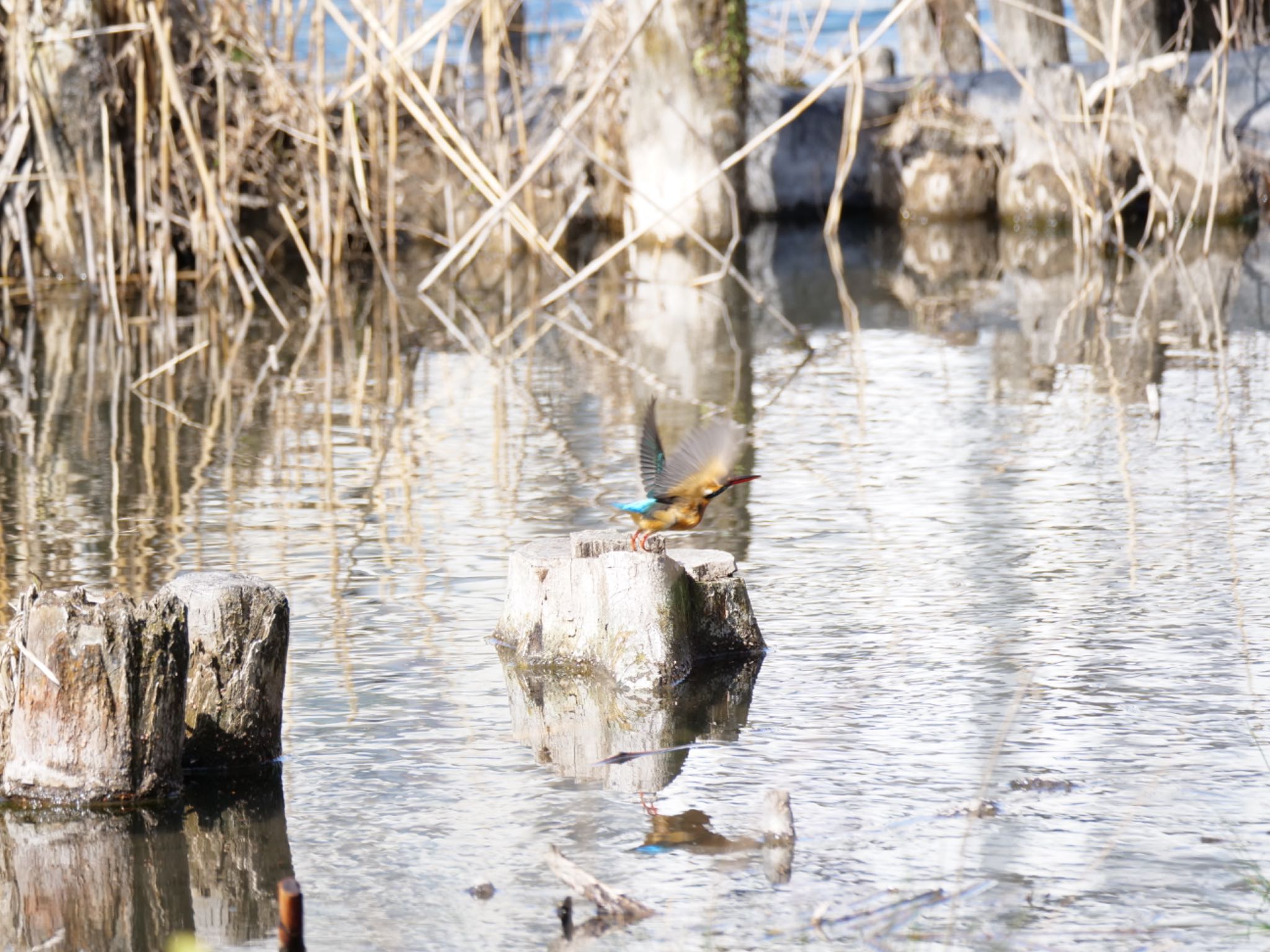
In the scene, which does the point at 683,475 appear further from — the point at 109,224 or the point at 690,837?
the point at 109,224

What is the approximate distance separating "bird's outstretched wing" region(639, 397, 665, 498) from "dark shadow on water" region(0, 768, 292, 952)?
1127mm

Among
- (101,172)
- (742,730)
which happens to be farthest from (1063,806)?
(101,172)

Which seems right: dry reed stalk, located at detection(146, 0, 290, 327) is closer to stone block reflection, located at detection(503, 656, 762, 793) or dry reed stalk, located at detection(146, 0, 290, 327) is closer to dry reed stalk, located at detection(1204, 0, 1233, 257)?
dry reed stalk, located at detection(1204, 0, 1233, 257)

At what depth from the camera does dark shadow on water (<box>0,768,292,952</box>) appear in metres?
3.36

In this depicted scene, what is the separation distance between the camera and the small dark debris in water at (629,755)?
4.10 meters

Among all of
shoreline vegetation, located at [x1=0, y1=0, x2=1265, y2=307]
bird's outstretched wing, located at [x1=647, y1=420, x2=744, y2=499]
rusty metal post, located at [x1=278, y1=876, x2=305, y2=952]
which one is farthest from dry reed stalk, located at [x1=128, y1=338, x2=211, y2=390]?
rusty metal post, located at [x1=278, y1=876, x2=305, y2=952]

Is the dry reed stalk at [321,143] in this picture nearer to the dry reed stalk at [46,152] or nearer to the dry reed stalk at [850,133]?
the dry reed stalk at [46,152]

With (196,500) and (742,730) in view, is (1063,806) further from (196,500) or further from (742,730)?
(196,500)

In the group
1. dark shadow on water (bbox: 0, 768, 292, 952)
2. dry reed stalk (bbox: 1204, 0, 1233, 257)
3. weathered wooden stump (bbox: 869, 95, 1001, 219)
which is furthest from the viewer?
weathered wooden stump (bbox: 869, 95, 1001, 219)

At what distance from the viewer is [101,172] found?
1219cm

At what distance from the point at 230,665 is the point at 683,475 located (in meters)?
1.09

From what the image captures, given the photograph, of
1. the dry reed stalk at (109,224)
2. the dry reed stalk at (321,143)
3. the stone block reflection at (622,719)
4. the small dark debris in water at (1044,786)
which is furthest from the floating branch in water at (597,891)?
the dry reed stalk at (321,143)

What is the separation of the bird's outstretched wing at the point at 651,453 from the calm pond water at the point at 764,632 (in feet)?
1.71

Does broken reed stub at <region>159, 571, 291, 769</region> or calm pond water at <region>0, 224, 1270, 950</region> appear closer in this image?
calm pond water at <region>0, 224, 1270, 950</region>
